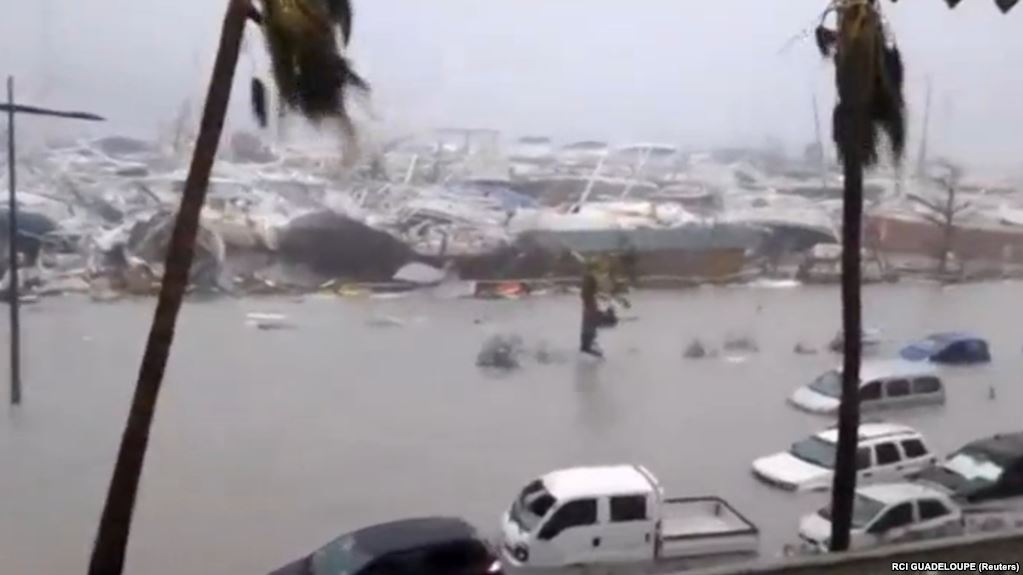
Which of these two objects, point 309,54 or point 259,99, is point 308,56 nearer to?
point 309,54

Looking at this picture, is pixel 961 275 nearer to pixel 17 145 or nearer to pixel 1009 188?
pixel 1009 188

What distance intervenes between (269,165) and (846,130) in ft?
5.72

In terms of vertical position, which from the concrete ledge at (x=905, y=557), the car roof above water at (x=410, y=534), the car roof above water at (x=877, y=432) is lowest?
the concrete ledge at (x=905, y=557)

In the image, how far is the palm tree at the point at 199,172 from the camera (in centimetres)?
321

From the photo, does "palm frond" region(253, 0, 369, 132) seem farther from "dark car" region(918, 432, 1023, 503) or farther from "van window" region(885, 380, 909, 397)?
"dark car" region(918, 432, 1023, 503)

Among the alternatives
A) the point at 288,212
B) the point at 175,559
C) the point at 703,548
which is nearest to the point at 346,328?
the point at 288,212

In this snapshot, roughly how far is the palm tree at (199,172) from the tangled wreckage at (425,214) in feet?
1.54

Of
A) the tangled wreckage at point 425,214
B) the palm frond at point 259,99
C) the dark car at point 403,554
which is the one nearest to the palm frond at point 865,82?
the tangled wreckage at point 425,214

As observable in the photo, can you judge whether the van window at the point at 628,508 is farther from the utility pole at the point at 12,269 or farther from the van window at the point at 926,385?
the utility pole at the point at 12,269

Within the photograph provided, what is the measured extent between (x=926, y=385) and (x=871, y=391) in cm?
23

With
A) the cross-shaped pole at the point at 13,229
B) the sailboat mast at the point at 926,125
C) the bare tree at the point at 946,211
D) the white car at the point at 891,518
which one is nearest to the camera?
the cross-shaped pole at the point at 13,229

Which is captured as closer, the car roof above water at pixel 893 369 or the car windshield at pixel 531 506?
the car windshield at pixel 531 506

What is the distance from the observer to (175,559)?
3.63 m

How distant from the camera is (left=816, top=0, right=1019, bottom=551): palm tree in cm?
408
